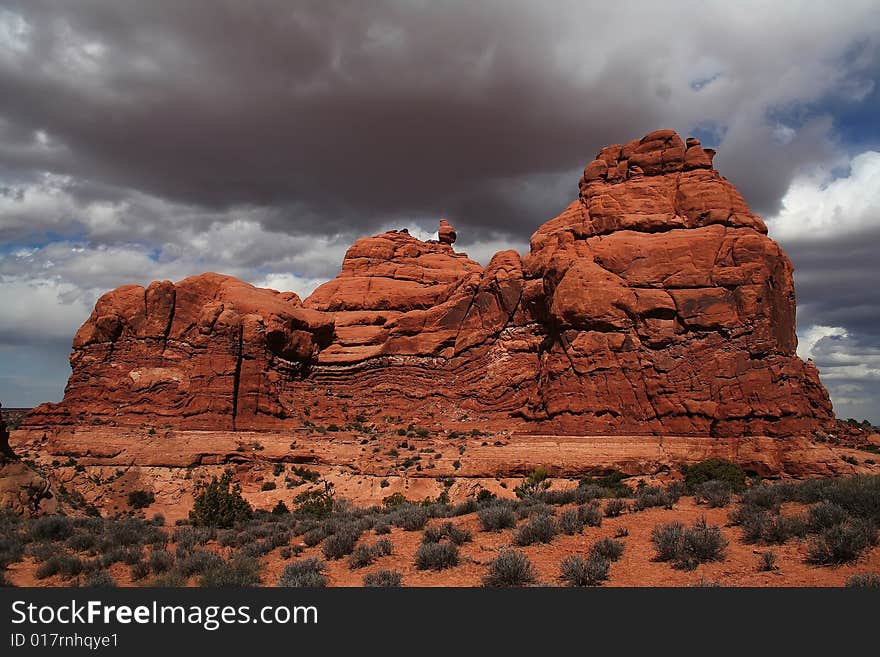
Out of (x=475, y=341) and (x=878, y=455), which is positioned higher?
(x=475, y=341)

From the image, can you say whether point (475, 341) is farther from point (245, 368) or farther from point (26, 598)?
point (26, 598)

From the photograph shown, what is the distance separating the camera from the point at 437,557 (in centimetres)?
1050

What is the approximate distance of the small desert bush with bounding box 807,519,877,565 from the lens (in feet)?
28.1

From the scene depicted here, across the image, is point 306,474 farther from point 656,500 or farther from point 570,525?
point 570,525

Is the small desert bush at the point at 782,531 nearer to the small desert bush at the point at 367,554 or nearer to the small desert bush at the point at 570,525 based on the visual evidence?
the small desert bush at the point at 570,525

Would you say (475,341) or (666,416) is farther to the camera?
(475,341)

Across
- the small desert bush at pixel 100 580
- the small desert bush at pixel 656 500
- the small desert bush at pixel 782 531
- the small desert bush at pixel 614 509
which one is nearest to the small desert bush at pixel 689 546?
the small desert bush at pixel 782 531

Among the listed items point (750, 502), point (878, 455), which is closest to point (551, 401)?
point (878, 455)

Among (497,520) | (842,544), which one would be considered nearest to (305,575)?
(497,520)

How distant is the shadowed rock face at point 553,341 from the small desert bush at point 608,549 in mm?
32354

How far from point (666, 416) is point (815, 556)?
109 ft

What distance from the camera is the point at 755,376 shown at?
126 feet

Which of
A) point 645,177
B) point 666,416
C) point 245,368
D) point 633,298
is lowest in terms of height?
point 666,416

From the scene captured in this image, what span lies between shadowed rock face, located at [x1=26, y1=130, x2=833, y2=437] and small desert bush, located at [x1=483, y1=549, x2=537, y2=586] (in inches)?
1327
